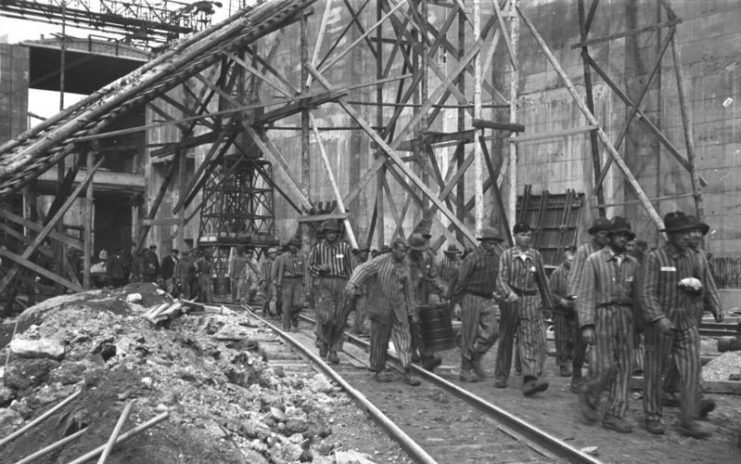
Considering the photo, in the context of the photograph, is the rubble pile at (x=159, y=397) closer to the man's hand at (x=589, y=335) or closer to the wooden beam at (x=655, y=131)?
the man's hand at (x=589, y=335)

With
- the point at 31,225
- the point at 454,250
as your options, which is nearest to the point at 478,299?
the point at 454,250

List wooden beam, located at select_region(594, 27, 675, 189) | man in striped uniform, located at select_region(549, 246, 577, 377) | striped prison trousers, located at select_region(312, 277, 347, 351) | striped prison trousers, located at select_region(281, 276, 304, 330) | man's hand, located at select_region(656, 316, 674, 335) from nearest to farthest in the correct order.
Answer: man's hand, located at select_region(656, 316, 674, 335) < man in striped uniform, located at select_region(549, 246, 577, 377) < striped prison trousers, located at select_region(312, 277, 347, 351) < striped prison trousers, located at select_region(281, 276, 304, 330) < wooden beam, located at select_region(594, 27, 675, 189)

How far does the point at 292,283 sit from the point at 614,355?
9385 mm

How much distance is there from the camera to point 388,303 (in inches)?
398

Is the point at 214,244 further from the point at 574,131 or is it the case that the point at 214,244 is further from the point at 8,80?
the point at 574,131

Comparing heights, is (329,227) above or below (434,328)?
above

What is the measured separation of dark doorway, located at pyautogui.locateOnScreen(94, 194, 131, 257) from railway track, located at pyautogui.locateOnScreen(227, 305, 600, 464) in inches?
1490

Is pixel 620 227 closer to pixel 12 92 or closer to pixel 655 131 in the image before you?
pixel 655 131

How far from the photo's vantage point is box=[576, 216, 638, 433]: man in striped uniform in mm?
7445

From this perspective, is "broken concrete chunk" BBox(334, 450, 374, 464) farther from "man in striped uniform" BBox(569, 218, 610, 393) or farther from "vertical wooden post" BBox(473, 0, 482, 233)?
"vertical wooden post" BBox(473, 0, 482, 233)

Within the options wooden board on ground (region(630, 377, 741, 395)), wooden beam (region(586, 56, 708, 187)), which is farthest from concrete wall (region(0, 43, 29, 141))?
wooden board on ground (region(630, 377, 741, 395))

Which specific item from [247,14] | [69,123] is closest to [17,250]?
[69,123]

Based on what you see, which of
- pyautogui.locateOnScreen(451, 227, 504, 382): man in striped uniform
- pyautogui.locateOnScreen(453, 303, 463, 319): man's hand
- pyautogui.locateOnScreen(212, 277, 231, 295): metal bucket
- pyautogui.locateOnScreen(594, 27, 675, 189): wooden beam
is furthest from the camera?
pyautogui.locateOnScreen(212, 277, 231, 295): metal bucket

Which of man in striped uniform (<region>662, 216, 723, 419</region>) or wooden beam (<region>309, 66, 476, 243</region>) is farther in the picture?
wooden beam (<region>309, 66, 476, 243</region>)
